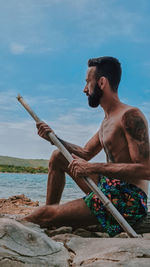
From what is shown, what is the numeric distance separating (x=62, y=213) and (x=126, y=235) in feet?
2.31

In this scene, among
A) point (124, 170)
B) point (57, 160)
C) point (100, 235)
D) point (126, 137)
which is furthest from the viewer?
point (57, 160)

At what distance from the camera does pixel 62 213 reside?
342 cm

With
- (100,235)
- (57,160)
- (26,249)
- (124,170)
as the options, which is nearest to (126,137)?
(124,170)

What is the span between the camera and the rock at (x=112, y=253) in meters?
2.10

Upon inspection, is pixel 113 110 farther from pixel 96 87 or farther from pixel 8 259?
pixel 8 259

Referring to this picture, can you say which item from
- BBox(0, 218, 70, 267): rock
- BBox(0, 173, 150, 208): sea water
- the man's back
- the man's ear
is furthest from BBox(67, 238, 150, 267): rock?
BBox(0, 173, 150, 208): sea water

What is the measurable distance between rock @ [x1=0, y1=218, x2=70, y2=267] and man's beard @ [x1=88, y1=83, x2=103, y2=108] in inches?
63.5

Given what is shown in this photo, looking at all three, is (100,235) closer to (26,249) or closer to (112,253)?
(112,253)

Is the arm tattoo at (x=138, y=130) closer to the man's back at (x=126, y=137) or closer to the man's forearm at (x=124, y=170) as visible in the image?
the man's back at (x=126, y=137)

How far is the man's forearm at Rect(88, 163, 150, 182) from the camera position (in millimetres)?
3062

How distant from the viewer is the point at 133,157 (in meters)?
3.12

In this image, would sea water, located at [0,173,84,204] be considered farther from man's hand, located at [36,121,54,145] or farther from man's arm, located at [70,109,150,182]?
man's arm, located at [70,109,150,182]

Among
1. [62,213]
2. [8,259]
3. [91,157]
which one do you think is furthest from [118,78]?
[8,259]

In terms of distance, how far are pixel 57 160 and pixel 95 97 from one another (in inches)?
32.4
